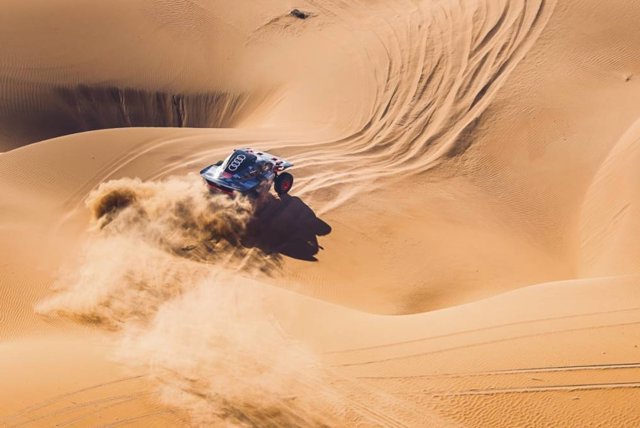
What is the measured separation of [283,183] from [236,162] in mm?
1232

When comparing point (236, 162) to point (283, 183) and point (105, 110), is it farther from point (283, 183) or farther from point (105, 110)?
point (105, 110)

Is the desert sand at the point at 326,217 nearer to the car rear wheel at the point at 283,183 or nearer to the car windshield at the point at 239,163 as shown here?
the car rear wheel at the point at 283,183

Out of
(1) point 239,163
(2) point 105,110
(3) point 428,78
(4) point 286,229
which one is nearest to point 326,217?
(4) point 286,229

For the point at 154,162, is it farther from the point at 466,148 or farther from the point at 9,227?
the point at 466,148

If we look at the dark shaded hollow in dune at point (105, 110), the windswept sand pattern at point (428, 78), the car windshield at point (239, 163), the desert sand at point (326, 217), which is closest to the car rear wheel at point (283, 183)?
the desert sand at point (326, 217)

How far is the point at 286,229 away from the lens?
12883 millimetres

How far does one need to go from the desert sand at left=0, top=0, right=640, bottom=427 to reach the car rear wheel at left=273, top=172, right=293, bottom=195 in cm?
32

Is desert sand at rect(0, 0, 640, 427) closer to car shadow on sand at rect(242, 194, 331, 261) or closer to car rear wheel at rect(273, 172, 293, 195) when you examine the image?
car shadow on sand at rect(242, 194, 331, 261)

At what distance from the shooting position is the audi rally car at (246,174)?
41.8ft

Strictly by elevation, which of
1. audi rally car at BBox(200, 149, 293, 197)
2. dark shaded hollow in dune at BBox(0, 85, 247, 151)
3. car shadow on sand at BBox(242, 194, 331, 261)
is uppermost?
dark shaded hollow in dune at BBox(0, 85, 247, 151)

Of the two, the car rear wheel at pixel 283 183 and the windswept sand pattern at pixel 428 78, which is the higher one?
the windswept sand pattern at pixel 428 78

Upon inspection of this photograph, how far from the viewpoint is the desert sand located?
730 cm

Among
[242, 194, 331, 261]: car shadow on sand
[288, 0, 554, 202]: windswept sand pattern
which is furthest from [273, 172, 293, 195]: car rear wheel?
[288, 0, 554, 202]: windswept sand pattern

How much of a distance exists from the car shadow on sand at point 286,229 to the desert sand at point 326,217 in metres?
0.07
